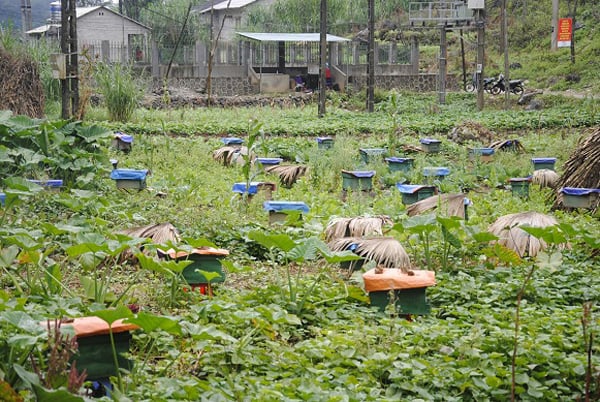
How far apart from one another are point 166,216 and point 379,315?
316 cm

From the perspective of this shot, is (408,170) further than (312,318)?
Yes

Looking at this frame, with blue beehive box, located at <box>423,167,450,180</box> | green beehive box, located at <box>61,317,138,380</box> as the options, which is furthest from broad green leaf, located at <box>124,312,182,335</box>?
blue beehive box, located at <box>423,167,450,180</box>

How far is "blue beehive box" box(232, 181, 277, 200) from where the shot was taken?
880 centimetres

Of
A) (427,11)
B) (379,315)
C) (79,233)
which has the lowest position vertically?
(379,315)

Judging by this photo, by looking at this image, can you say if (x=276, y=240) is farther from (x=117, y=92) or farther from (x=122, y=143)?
(x=117, y=92)

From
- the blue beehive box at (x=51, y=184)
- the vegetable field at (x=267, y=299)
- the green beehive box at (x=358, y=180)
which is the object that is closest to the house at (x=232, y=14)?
the green beehive box at (x=358, y=180)

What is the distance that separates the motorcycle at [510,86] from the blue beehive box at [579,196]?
67.3 ft

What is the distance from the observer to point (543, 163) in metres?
11.2

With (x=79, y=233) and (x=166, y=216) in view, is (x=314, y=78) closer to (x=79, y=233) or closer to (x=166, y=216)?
(x=166, y=216)

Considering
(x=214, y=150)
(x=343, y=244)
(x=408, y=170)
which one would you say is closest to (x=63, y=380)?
(x=343, y=244)

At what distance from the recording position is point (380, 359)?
416cm

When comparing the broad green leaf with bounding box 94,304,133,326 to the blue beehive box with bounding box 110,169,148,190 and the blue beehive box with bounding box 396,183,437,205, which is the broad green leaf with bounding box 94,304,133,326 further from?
the blue beehive box with bounding box 110,169,148,190

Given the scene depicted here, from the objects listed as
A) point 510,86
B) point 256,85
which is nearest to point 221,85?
point 256,85

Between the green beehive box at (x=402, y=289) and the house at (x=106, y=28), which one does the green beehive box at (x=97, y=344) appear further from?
the house at (x=106, y=28)
